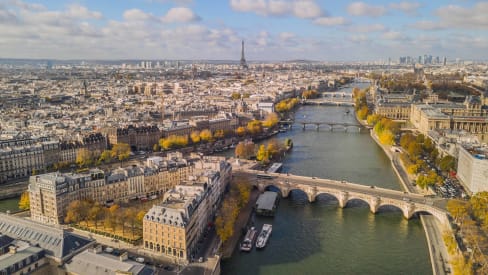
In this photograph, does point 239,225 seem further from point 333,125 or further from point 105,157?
point 333,125

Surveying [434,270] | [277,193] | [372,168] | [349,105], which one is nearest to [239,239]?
[277,193]

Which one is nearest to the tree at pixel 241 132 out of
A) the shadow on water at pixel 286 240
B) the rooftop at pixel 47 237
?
the shadow on water at pixel 286 240

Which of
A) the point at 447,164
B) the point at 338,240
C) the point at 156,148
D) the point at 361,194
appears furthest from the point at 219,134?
the point at 338,240

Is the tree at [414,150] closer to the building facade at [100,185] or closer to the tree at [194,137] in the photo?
the building facade at [100,185]

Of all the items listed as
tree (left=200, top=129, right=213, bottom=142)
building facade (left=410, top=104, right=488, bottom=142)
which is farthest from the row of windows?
building facade (left=410, top=104, right=488, bottom=142)

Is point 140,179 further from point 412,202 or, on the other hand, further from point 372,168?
point 372,168
